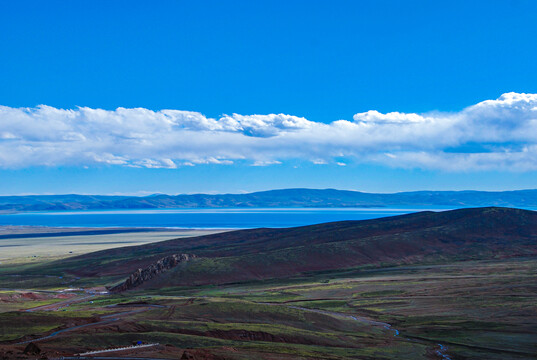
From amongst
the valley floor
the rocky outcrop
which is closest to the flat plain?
the valley floor

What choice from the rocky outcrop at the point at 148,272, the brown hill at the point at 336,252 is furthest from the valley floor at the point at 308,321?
the brown hill at the point at 336,252

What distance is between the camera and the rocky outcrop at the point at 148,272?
13450cm

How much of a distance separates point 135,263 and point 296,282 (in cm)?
6140

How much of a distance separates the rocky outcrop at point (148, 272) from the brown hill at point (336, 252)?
10.3 feet

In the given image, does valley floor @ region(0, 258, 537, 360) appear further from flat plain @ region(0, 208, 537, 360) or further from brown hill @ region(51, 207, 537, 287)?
brown hill @ region(51, 207, 537, 287)

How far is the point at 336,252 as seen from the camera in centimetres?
16738

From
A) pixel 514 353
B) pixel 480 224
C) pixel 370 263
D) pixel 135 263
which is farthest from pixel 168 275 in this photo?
pixel 480 224

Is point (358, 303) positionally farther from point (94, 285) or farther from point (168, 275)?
point (94, 285)

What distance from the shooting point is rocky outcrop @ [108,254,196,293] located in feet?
441

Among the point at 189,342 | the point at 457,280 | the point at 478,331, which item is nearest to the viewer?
the point at 189,342

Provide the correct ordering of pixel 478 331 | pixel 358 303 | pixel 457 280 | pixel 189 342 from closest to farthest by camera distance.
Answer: pixel 189 342 → pixel 478 331 → pixel 358 303 → pixel 457 280

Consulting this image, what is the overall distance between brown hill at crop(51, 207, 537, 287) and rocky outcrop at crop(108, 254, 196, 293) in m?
3.13

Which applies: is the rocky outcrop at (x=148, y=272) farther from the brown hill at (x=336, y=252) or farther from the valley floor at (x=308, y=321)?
the valley floor at (x=308, y=321)

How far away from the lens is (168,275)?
142250 millimetres
